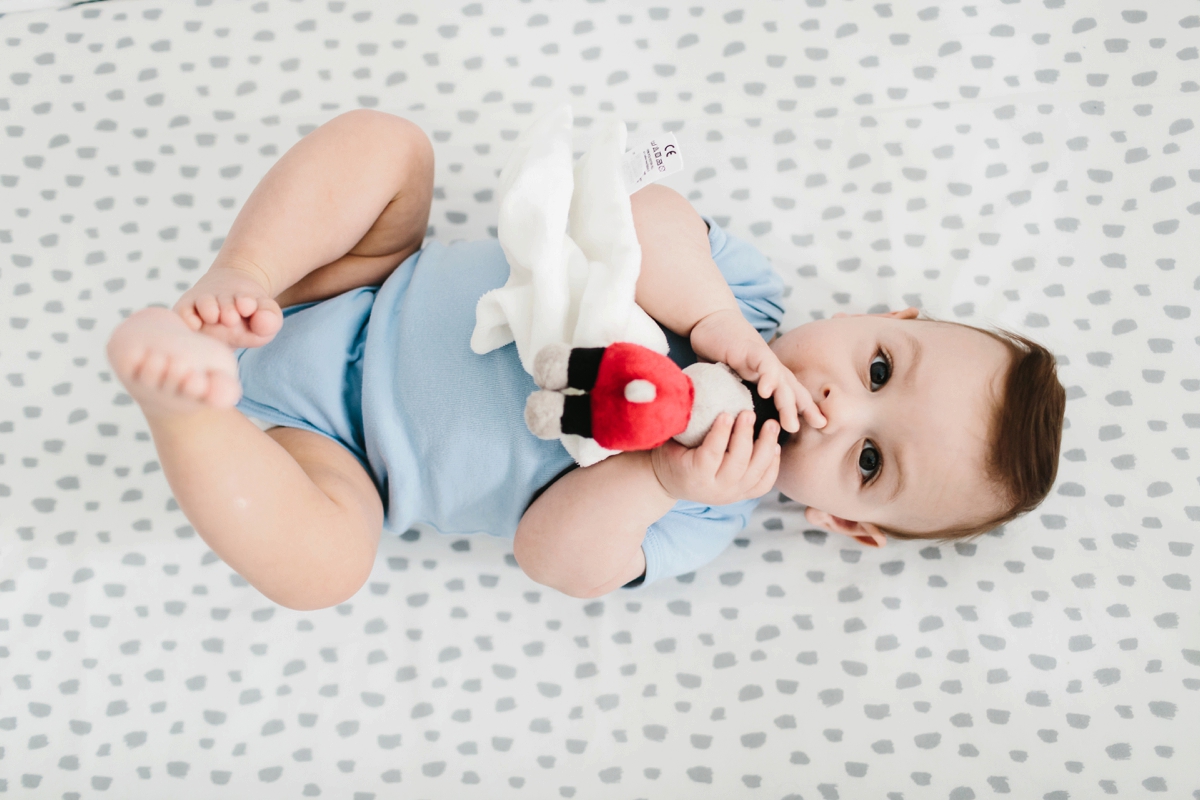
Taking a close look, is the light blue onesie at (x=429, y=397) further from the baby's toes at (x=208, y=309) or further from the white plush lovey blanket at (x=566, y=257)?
the baby's toes at (x=208, y=309)

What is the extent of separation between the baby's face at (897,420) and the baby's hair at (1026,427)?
1cm

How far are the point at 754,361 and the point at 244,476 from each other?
1.89ft

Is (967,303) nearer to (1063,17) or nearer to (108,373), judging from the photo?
(1063,17)

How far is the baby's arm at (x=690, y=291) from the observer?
92 cm

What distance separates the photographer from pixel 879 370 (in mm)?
958

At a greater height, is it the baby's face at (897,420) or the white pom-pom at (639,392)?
the white pom-pom at (639,392)

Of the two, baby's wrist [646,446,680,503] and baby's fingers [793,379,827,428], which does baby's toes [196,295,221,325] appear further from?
baby's fingers [793,379,827,428]

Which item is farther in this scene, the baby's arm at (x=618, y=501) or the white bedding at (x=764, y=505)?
the white bedding at (x=764, y=505)

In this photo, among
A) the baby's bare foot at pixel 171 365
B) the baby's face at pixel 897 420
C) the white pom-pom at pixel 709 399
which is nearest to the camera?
the baby's bare foot at pixel 171 365

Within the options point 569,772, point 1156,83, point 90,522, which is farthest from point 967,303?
point 90,522

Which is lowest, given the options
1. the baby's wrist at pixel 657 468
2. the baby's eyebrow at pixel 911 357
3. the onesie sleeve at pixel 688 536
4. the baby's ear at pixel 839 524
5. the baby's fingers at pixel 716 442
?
the onesie sleeve at pixel 688 536

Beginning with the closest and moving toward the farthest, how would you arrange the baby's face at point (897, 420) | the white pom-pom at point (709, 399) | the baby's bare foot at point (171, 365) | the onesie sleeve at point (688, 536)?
1. the baby's bare foot at point (171, 365)
2. the white pom-pom at point (709, 399)
3. the baby's face at point (897, 420)
4. the onesie sleeve at point (688, 536)

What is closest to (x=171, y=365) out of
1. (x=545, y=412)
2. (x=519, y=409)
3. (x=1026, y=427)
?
(x=545, y=412)

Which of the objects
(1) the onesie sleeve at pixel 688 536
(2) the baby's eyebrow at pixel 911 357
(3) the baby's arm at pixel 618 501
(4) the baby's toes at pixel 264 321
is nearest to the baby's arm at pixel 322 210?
(4) the baby's toes at pixel 264 321
